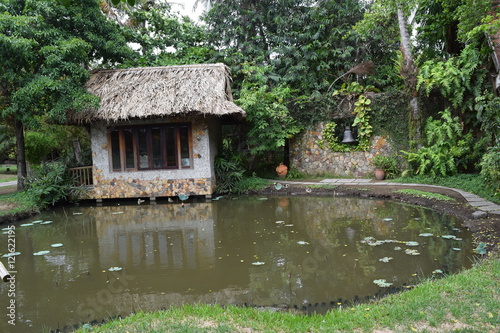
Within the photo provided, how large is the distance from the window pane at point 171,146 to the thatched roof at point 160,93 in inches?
38.1

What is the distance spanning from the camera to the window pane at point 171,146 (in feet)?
36.6

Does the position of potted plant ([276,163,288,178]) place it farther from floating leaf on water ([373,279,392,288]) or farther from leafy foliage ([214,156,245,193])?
floating leaf on water ([373,279,392,288])

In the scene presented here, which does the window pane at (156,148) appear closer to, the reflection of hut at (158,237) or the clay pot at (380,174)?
the reflection of hut at (158,237)

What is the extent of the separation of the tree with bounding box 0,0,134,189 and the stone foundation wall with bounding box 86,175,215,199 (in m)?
2.14

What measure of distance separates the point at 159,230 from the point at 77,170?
16.6 ft

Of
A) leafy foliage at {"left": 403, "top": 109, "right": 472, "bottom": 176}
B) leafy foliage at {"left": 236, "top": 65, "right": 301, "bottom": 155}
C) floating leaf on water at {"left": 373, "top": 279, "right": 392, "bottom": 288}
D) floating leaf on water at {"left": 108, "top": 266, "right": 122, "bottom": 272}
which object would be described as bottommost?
floating leaf on water at {"left": 373, "top": 279, "right": 392, "bottom": 288}

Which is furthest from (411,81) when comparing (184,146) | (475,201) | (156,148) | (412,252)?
(156,148)

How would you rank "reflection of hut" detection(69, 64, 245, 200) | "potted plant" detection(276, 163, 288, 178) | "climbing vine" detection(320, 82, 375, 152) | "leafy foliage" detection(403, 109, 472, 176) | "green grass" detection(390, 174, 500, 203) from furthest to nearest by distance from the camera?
1. "potted plant" detection(276, 163, 288, 178)
2. "climbing vine" detection(320, 82, 375, 152)
3. "reflection of hut" detection(69, 64, 245, 200)
4. "leafy foliage" detection(403, 109, 472, 176)
5. "green grass" detection(390, 174, 500, 203)

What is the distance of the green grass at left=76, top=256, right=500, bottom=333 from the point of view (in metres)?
3.08

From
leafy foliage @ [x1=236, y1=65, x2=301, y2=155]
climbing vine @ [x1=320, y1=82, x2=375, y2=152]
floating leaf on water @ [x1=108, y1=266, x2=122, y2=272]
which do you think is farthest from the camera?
climbing vine @ [x1=320, y1=82, x2=375, y2=152]

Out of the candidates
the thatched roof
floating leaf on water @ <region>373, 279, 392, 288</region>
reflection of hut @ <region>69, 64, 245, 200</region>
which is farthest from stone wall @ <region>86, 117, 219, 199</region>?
floating leaf on water @ <region>373, 279, 392, 288</region>

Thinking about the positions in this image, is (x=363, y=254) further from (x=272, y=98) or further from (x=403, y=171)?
(x=272, y=98)

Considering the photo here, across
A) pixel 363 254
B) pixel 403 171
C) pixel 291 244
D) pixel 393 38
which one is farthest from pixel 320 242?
pixel 393 38

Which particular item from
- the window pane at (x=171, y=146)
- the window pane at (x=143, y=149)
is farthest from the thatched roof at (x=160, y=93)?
the window pane at (x=171, y=146)
